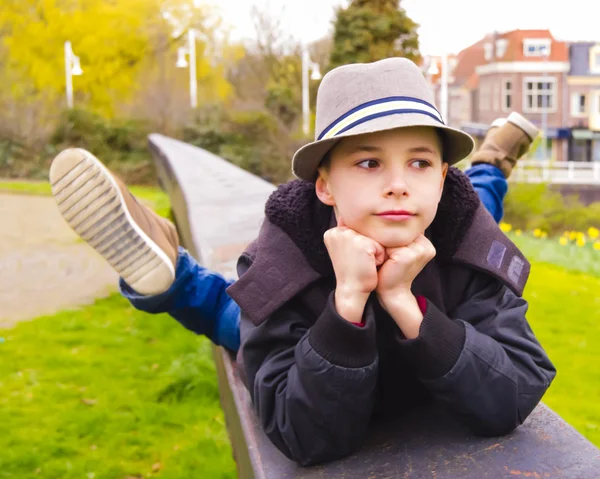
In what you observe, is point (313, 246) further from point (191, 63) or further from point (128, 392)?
point (191, 63)

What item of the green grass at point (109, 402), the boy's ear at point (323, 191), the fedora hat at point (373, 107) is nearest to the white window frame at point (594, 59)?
the green grass at point (109, 402)

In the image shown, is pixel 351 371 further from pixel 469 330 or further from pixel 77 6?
pixel 77 6

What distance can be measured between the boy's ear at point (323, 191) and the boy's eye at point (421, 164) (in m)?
0.22

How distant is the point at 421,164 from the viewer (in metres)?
1.59

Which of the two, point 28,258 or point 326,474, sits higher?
point 326,474

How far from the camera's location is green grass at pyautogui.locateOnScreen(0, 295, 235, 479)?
8.93 ft

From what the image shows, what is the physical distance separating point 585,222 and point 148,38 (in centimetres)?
1912

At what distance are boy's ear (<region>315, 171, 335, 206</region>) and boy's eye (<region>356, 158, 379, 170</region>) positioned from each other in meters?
0.14

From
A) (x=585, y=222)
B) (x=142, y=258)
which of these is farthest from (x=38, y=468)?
(x=585, y=222)

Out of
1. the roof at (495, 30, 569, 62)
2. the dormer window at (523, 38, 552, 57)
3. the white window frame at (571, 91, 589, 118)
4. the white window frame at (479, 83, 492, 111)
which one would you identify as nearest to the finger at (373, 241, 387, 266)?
the white window frame at (479, 83, 492, 111)

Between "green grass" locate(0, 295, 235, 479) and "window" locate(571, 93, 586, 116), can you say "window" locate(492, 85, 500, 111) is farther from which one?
"green grass" locate(0, 295, 235, 479)

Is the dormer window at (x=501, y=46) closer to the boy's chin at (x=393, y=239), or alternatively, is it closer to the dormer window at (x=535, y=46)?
the dormer window at (x=535, y=46)

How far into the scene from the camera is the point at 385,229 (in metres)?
1.54

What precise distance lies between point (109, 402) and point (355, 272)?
2.15 metres
